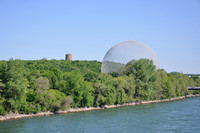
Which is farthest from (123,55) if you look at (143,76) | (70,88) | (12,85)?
(12,85)

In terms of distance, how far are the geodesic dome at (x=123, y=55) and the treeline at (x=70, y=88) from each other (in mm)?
4528

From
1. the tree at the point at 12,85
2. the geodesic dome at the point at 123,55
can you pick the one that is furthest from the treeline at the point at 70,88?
the geodesic dome at the point at 123,55

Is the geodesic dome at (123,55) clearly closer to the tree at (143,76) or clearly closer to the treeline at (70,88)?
the treeline at (70,88)

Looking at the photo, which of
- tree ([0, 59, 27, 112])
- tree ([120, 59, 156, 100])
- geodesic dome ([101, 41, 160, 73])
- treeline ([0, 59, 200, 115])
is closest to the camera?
tree ([0, 59, 27, 112])

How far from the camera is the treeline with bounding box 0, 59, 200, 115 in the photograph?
3816 cm

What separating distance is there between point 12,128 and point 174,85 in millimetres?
56409

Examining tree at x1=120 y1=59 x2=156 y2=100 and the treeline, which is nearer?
the treeline

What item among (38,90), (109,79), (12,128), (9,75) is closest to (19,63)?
(9,75)

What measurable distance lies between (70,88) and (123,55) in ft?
102

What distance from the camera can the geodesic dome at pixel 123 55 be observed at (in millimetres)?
74375

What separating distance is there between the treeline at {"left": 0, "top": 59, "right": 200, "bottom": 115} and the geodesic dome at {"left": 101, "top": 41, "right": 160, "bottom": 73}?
453 cm

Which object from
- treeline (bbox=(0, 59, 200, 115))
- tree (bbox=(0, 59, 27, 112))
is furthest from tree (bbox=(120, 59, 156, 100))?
tree (bbox=(0, 59, 27, 112))

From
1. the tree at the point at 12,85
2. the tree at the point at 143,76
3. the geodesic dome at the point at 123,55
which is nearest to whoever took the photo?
the tree at the point at 12,85

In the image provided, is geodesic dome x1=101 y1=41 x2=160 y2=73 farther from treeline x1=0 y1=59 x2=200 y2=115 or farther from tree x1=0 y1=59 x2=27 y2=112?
tree x1=0 y1=59 x2=27 y2=112
